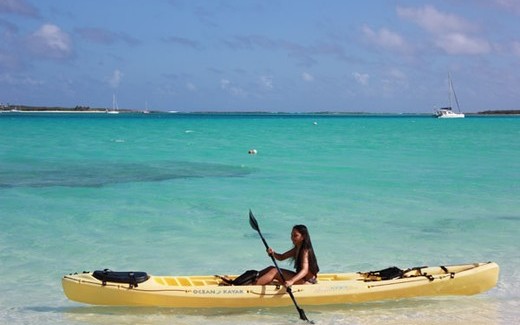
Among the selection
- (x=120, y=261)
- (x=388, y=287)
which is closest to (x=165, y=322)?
(x=388, y=287)

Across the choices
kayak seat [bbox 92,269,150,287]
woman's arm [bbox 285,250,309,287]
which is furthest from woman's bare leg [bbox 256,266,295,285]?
kayak seat [bbox 92,269,150,287]

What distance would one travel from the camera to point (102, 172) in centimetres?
2664

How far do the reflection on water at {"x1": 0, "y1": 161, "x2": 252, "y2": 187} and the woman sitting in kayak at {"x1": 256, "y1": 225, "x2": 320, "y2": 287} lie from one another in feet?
46.1

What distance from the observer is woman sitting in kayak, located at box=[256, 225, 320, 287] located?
9164 mm

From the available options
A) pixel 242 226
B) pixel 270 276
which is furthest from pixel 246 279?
pixel 242 226

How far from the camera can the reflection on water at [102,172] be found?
76.0 feet

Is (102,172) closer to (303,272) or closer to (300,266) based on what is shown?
(300,266)

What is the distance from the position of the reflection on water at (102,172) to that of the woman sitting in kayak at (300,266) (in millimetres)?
14056

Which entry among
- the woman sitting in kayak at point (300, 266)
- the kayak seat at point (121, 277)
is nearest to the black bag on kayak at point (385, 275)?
the woman sitting in kayak at point (300, 266)

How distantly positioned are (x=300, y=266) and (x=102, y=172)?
61.1ft

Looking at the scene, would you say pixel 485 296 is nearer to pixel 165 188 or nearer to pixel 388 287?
pixel 388 287

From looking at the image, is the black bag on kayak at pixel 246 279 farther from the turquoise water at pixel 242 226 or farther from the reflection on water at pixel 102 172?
the reflection on water at pixel 102 172

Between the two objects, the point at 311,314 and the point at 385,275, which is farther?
the point at 385,275

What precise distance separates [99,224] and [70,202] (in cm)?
324
